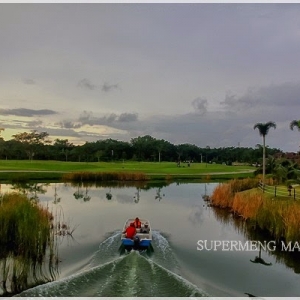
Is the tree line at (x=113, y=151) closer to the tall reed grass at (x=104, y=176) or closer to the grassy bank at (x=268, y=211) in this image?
the tall reed grass at (x=104, y=176)

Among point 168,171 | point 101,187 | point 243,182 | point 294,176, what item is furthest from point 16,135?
point 294,176

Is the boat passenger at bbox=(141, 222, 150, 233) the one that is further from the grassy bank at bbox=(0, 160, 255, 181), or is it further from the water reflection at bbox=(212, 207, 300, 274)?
the grassy bank at bbox=(0, 160, 255, 181)

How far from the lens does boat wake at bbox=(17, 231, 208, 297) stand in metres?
8.51

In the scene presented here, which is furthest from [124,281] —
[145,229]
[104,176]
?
[104,176]

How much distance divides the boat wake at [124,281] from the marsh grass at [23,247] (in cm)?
63

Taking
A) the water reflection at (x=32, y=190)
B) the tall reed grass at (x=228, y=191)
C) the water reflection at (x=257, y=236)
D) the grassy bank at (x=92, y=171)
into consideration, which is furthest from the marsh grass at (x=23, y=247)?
the grassy bank at (x=92, y=171)

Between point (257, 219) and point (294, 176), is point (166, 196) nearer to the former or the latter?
point (294, 176)

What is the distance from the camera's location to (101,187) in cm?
2973

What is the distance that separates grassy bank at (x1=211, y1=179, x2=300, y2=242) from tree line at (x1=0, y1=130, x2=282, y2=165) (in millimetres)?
23296

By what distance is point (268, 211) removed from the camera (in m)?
14.5

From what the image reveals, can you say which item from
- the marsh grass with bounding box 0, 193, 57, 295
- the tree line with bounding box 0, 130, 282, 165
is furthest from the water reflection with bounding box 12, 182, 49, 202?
the tree line with bounding box 0, 130, 282, 165

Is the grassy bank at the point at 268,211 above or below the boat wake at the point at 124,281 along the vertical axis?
above

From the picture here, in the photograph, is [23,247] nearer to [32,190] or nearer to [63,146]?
[32,190]

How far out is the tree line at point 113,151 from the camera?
155 ft
